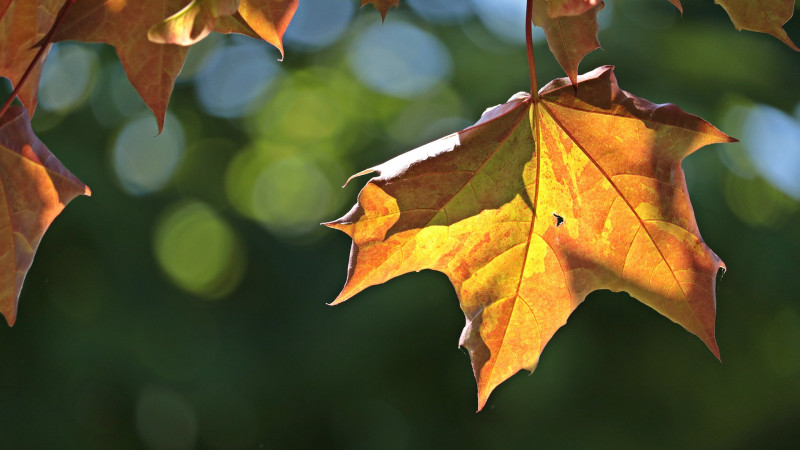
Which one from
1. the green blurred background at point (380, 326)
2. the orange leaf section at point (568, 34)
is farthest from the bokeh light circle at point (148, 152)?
the orange leaf section at point (568, 34)

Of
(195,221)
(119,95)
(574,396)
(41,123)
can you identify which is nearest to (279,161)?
(195,221)

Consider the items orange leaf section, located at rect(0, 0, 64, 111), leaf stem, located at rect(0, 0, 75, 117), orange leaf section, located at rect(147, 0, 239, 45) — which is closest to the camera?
orange leaf section, located at rect(147, 0, 239, 45)

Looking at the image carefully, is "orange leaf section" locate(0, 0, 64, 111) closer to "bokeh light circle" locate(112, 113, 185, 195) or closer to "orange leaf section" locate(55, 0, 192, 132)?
"orange leaf section" locate(55, 0, 192, 132)

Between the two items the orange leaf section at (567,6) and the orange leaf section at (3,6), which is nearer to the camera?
the orange leaf section at (567,6)

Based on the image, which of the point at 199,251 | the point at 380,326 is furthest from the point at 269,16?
the point at 199,251

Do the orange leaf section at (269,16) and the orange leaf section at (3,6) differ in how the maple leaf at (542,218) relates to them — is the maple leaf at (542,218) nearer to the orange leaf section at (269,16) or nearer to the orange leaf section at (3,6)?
the orange leaf section at (269,16)

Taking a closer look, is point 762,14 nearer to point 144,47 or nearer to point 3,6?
point 144,47

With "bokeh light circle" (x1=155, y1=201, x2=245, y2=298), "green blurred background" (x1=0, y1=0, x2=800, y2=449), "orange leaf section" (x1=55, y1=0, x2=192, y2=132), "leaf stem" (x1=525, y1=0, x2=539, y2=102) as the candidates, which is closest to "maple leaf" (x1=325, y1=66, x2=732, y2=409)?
"leaf stem" (x1=525, y1=0, x2=539, y2=102)
